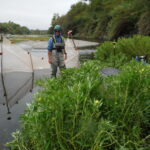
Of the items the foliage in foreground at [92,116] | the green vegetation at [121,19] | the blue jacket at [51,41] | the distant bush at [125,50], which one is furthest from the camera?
the green vegetation at [121,19]

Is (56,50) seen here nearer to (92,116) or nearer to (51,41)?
(51,41)

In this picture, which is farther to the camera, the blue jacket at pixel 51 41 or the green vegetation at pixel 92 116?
the blue jacket at pixel 51 41

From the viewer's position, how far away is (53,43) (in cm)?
930

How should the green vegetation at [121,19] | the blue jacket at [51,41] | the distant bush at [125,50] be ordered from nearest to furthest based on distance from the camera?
the blue jacket at [51,41]
the distant bush at [125,50]
the green vegetation at [121,19]

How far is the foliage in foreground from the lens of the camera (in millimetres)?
3113

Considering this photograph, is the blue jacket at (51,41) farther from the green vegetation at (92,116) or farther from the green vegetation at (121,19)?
the green vegetation at (121,19)

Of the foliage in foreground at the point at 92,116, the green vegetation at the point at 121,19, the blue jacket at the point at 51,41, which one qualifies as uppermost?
the green vegetation at the point at 121,19

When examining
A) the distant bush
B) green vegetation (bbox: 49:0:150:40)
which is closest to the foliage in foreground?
the distant bush

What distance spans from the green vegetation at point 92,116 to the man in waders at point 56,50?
16.9ft

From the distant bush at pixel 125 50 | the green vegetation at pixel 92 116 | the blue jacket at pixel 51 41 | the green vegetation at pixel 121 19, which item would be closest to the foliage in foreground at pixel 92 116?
the green vegetation at pixel 92 116

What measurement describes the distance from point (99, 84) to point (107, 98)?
285mm

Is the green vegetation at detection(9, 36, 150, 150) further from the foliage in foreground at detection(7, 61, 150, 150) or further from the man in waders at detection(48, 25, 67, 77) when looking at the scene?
the man in waders at detection(48, 25, 67, 77)

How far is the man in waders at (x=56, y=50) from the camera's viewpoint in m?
9.29

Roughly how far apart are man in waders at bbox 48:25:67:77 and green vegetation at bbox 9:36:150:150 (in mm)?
5142
